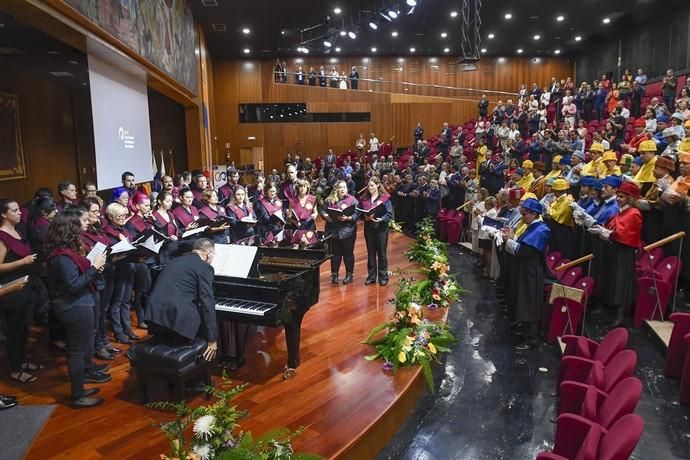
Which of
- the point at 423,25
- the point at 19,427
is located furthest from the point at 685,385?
the point at 423,25

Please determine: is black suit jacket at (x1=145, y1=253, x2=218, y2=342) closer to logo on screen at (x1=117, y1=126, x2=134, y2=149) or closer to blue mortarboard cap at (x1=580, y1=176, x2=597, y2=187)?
blue mortarboard cap at (x1=580, y1=176, x2=597, y2=187)

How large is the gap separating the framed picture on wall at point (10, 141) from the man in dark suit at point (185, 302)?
200 inches

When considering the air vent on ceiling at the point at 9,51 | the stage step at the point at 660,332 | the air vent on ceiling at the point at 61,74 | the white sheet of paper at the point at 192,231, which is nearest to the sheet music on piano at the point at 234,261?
the white sheet of paper at the point at 192,231

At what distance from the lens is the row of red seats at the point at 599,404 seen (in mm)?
2277

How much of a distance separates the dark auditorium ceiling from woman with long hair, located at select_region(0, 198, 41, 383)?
1034 cm

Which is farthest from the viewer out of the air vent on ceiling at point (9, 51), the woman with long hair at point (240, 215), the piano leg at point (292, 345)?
the air vent on ceiling at point (9, 51)

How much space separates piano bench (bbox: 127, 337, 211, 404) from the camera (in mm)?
3695

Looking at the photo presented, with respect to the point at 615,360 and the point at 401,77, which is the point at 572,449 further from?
the point at 401,77

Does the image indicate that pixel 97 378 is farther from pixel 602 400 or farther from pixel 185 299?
pixel 602 400

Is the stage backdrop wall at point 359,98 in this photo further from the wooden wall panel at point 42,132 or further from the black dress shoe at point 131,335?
the black dress shoe at point 131,335

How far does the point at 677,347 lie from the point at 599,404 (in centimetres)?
169

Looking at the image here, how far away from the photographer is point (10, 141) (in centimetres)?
759

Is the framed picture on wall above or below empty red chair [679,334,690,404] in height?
above

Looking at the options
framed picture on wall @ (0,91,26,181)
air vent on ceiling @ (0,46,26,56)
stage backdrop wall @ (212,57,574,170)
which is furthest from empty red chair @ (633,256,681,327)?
stage backdrop wall @ (212,57,574,170)
